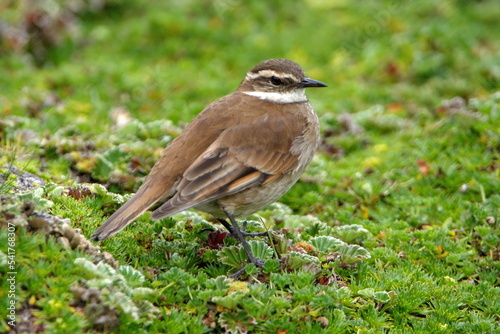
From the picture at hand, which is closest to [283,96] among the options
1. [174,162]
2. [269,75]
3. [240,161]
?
[269,75]

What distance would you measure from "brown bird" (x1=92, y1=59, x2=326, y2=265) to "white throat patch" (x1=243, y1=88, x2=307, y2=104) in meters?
0.05

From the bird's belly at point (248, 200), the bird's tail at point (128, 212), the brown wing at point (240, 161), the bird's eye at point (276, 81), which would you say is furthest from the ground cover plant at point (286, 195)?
the bird's eye at point (276, 81)

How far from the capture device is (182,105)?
11.9 m

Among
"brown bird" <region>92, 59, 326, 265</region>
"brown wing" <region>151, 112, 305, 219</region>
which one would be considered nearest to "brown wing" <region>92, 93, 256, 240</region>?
"brown bird" <region>92, 59, 326, 265</region>

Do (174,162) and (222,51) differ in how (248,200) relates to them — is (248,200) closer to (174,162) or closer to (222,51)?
(174,162)

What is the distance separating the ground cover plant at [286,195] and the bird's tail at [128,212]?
236 millimetres

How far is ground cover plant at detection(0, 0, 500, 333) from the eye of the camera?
18.0 ft

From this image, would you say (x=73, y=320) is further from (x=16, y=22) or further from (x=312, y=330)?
(x=16, y=22)

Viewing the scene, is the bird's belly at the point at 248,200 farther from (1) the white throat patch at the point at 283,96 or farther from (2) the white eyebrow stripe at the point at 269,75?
(2) the white eyebrow stripe at the point at 269,75

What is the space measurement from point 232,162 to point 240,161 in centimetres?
10

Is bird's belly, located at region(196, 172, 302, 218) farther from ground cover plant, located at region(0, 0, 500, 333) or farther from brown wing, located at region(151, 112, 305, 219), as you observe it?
ground cover plant, located at region(0, 0, 500, 333)

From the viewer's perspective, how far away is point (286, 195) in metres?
9.04

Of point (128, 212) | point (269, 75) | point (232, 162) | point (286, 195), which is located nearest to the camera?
point (128, 212)

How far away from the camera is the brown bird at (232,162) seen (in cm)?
621
